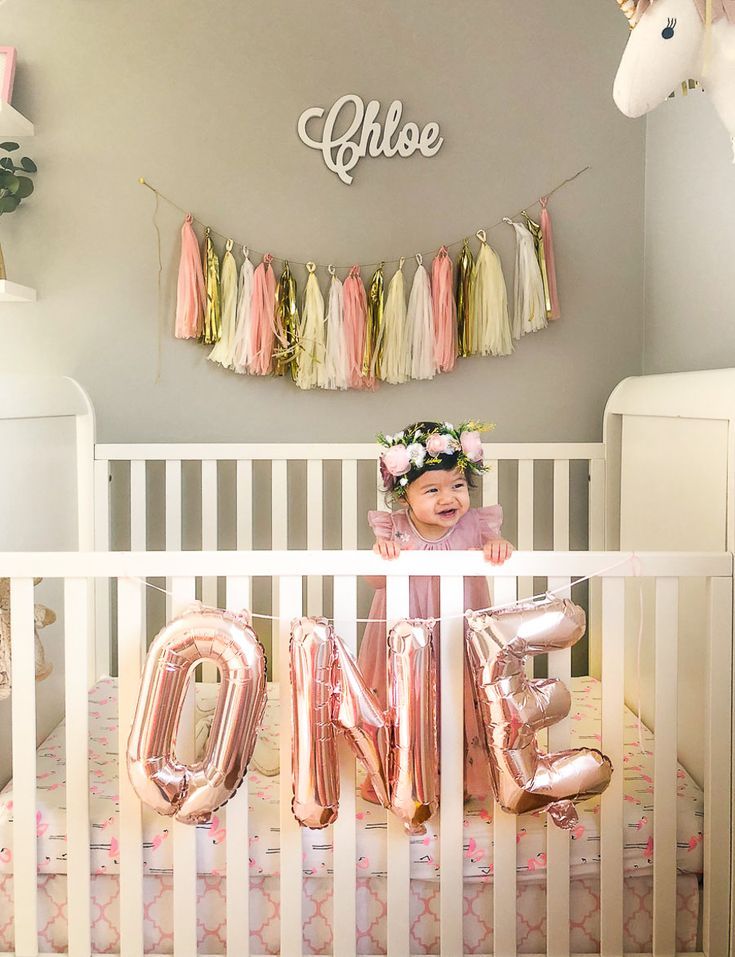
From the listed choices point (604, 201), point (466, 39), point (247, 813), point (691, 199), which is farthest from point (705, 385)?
point (466, 39)

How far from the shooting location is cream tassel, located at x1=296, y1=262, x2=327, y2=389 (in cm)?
236

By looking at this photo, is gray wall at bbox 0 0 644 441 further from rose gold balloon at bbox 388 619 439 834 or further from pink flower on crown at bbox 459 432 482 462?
rose gold balloon at bbox 388 619 439 834

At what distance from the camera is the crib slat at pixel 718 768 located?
57.4 inches

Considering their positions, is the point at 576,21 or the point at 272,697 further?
the point at 576,21

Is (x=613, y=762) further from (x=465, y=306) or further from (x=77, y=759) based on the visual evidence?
(x=465, y=306)

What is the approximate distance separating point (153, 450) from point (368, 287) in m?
0.67

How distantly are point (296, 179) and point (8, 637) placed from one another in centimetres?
135

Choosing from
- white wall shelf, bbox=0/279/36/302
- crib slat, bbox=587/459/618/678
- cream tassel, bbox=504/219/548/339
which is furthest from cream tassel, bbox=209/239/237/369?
crib slat, bbox=587/459/618/678

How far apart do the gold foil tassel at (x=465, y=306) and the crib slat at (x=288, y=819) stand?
110 centimetres

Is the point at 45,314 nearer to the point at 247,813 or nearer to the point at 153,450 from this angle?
the point at 153,450

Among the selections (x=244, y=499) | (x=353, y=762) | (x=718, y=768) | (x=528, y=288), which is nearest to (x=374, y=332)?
(x=528, y=288)

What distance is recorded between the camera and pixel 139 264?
7.91ft

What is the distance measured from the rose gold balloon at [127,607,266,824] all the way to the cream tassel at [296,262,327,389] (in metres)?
1.10

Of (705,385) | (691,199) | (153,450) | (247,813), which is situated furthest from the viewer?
(153,450)
